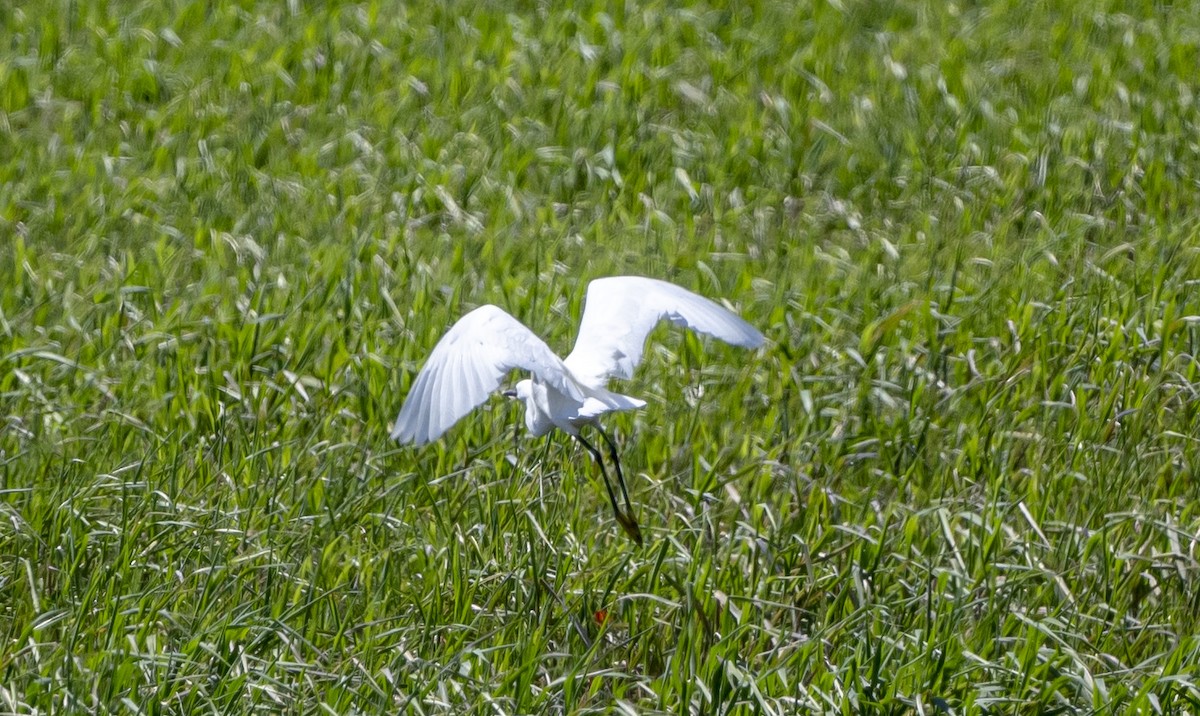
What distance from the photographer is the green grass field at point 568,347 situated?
2.89m

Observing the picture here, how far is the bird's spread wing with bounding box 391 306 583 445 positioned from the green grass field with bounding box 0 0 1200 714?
12.9 inches

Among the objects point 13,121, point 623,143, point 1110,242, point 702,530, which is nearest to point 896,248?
point 1110,242

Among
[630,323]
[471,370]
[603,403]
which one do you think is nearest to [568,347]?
[630,323]

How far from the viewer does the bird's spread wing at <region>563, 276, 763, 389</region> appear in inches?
135

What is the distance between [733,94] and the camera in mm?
6223

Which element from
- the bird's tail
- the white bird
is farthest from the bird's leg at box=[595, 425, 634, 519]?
the bird's tail

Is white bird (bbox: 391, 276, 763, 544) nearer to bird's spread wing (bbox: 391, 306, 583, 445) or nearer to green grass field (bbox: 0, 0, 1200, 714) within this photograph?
bird's spread wing (bbox: 391, 306, 583, 445)

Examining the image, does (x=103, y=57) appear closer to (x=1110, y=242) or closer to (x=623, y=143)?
(x=623, y=143)

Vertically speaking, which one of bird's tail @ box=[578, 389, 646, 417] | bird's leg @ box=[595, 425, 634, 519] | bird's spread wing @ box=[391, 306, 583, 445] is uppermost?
bird's spread wing @ box=[391, 306, 583, 445]

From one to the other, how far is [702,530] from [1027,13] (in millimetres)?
4835

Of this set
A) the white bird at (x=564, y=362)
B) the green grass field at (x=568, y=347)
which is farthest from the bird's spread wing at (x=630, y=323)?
the green grass field at (x=568, y=347)

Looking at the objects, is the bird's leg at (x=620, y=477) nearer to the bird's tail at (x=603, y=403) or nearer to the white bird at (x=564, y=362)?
the white bird at (x=564, y=362)

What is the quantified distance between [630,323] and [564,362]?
221 millimetres

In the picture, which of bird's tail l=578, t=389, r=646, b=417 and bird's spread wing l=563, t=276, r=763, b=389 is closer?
bird's tail l=578, t=389, r=646, b=417
